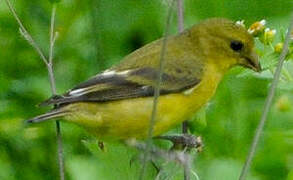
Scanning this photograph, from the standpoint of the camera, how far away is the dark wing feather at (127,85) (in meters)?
4.27

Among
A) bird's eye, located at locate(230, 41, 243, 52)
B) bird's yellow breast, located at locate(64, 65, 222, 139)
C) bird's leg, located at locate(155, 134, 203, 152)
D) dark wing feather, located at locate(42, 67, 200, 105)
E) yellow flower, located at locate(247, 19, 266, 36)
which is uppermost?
yellow flower, located at locate(247, 19, 266, 36)

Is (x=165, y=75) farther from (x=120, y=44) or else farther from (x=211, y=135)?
(x=120, y=44)

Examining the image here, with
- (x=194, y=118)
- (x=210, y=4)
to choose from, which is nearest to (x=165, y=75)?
(x=194, y=118)

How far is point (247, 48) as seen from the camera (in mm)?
4531

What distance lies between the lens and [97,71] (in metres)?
5.65

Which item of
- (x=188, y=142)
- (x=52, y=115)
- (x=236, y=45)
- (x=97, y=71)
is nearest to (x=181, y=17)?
(x=188, y=142)

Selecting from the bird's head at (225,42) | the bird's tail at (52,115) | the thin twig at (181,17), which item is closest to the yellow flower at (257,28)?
the bird's head at (225,42)

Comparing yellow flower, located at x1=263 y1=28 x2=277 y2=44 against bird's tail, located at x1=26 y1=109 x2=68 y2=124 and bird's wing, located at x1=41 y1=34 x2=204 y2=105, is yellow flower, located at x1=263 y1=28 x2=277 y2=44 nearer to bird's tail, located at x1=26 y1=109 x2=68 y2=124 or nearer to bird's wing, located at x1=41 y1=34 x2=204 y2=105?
bird's wing, located at x1=41 y1=34 x2=204 y2=105

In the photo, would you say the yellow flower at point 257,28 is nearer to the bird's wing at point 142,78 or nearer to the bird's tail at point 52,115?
the bird's wing at point 142,78

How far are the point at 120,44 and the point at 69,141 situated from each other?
0.77m

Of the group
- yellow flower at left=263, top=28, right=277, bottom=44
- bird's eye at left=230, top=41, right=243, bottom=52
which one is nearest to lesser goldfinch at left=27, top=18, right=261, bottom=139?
bird's eye at left=230, top=41, right=243, bottom=52

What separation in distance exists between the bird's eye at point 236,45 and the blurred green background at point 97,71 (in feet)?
0.35

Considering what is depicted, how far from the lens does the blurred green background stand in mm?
4707

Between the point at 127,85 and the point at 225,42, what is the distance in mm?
547
